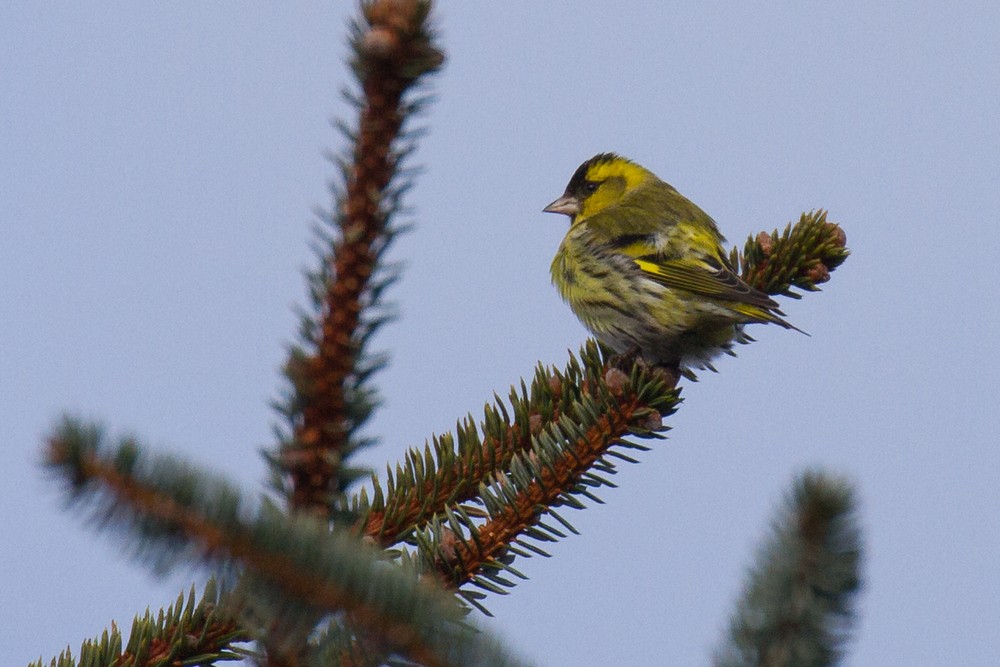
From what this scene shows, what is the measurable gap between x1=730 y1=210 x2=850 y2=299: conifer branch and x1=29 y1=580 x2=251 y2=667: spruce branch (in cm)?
161

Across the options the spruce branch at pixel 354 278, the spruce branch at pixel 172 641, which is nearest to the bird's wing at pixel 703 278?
the spruce branch at pixel 172 641

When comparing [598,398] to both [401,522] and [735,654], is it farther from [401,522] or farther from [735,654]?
[735,654]

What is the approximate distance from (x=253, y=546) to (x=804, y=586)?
1.24 feet

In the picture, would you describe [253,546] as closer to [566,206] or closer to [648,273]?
[648,273]

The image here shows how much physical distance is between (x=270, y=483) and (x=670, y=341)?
98.6 inches

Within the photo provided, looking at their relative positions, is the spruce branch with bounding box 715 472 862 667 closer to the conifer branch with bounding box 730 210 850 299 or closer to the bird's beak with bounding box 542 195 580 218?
the conifer branch with bounding box 730 210 850 299

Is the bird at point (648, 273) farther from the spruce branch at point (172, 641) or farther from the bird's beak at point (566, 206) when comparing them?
the spruce branch at point (172, 641)

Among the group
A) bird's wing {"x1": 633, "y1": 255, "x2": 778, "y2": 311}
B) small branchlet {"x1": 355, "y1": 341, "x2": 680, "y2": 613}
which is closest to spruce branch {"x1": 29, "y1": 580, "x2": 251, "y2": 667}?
small branchlet {"x1": 355, "y1": 341, "x2": 680, "y2": 613}

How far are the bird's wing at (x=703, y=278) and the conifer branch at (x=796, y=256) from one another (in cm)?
4

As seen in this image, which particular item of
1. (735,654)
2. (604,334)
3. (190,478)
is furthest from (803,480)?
(604,334)

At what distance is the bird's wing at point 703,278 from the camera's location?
2752 mm

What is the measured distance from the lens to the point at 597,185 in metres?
4.38

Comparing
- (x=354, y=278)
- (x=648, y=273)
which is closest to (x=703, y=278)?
(x=648, y=273)

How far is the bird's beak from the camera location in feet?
14.5
